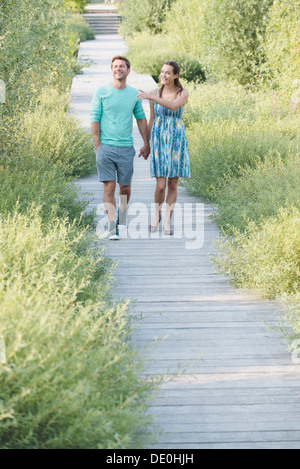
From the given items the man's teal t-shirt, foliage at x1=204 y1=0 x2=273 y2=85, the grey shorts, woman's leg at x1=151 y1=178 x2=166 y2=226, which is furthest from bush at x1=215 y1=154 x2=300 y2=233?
foliage at x1=204 y1=0 x2=273 y2=85

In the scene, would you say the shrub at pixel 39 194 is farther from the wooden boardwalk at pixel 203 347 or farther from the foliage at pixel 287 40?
the foliage at pixel 287 40

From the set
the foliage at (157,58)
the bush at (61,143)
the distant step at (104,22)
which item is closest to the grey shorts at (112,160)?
the bush at (61,143)

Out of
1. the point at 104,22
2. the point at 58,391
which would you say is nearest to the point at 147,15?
the point at 104,22

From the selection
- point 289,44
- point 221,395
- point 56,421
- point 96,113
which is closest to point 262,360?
point 221,395

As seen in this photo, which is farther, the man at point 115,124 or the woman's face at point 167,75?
the woman's face at point 167,75

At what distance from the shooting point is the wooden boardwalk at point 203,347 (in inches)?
125

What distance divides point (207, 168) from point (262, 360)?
161 inches

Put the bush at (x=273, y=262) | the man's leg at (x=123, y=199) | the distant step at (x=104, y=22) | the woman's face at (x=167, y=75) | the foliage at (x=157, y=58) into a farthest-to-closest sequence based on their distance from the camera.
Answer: the distant step at (x=104, y=22) → the foliage at (x=157, y=58) → the man's leg at (x=123, y=199) → the woman's face at (x=167, y=75) → the bush at (x=273, y=262)

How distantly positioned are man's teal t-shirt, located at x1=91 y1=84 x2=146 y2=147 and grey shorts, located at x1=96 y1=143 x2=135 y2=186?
0.18ft

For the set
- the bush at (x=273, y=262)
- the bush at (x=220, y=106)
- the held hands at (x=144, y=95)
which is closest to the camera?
the bush at (x=273, y=262)

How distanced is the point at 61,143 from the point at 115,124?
293cm

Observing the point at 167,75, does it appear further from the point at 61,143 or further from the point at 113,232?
the point at 61,143

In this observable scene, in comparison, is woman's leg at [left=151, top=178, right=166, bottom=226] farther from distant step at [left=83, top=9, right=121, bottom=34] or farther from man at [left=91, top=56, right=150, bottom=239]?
distant step at [left=83, top=9, right=121, bottom=34]

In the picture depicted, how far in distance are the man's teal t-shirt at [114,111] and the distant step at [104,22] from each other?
28.8 m
